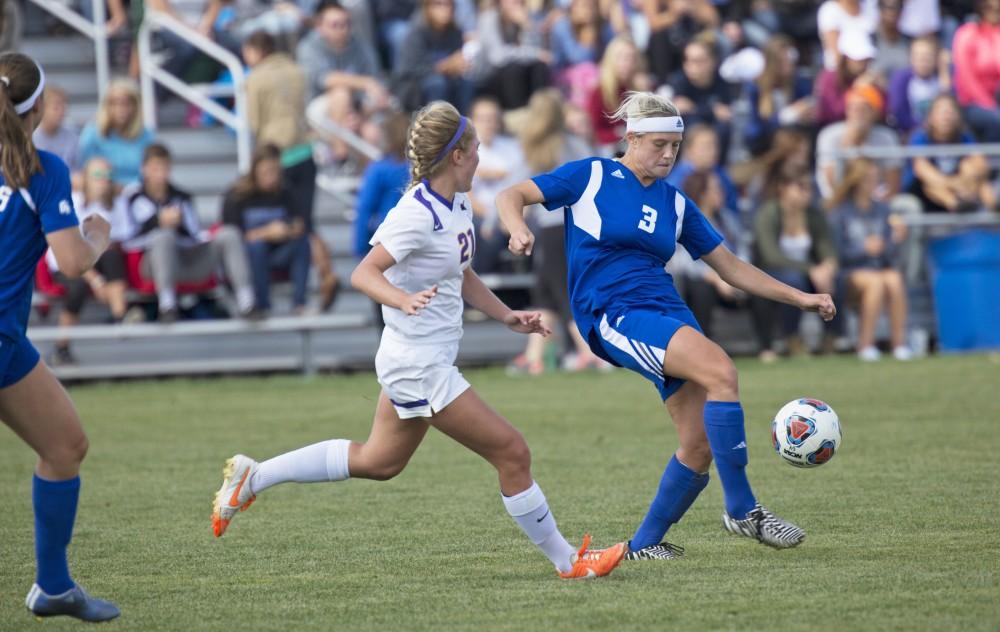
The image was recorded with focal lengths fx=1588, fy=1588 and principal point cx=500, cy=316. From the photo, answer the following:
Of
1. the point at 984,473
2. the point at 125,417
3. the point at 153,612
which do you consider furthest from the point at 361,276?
the point at 125,417

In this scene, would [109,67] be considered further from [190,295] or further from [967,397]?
[967,397]

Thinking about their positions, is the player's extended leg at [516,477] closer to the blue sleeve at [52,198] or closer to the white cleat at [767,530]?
the white cleat at [767,530]

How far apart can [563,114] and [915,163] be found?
4145 millimetres

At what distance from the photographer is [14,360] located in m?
5.22

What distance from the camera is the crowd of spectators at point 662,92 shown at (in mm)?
14562

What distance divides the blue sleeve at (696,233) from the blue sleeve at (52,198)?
105 inches

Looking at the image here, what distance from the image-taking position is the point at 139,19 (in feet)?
52.0

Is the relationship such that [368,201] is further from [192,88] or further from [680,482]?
[680,482]

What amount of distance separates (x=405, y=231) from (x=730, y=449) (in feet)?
5.17

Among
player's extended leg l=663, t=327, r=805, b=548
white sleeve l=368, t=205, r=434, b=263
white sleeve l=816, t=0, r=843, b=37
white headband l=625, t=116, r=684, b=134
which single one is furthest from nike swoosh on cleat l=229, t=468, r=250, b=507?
white sleeve l=816, t=0, r=843, b=37

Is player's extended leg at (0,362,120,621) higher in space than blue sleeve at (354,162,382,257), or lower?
higher

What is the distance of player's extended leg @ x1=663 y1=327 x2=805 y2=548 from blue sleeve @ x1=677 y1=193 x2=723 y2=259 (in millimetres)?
563

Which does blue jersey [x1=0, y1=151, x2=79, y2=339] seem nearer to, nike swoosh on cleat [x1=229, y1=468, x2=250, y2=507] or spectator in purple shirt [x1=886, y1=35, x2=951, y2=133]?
nike swoosh on cleat [x1=229, y1=468, x2=250, y2=507]

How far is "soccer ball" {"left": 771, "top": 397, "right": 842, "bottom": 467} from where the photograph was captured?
693cm
